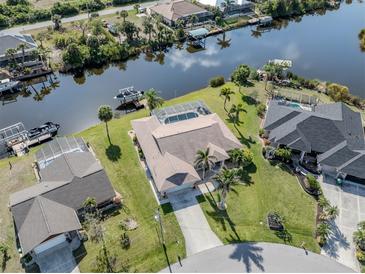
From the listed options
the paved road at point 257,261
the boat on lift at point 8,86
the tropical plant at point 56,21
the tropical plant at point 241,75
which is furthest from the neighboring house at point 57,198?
the tropical plant at point 56,21

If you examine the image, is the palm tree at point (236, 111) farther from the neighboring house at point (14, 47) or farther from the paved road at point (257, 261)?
the neighboring house at point (14, 47)

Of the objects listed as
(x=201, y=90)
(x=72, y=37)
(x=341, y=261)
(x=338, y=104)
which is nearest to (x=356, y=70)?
(x=338, y=104)

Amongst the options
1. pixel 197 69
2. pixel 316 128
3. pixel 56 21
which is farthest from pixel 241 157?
pixel 56 21

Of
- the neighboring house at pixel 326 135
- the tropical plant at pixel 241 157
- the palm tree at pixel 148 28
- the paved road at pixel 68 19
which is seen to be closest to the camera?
the neighboring house at pixel 326 135

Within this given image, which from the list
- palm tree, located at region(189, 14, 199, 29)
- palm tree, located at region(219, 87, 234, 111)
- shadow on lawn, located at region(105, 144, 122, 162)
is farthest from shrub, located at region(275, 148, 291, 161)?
palm tree, located at region(189, 14, 199, 29)

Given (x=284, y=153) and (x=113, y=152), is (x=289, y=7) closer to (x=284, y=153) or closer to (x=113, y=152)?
(x=284, y=153)
